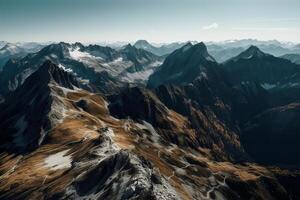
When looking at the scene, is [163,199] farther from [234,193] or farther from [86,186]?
[234,193]

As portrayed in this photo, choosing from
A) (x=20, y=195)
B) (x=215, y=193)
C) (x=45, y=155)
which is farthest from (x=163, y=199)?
(x=45, y=155)

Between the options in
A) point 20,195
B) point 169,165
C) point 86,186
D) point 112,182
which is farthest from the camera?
Result: point 169,165

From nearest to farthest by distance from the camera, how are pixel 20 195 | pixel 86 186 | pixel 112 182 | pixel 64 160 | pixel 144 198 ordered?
pixel 144 198 → pixel 112 182 → pixel 86 186 → pixel 20 195 → pixel 64 160

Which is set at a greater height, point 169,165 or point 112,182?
point 112,182

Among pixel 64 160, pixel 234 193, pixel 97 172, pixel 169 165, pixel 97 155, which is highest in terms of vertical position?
pixel 97 172

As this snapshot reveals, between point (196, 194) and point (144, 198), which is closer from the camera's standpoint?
point (144, 198)

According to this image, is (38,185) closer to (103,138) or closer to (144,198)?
(103,138)
